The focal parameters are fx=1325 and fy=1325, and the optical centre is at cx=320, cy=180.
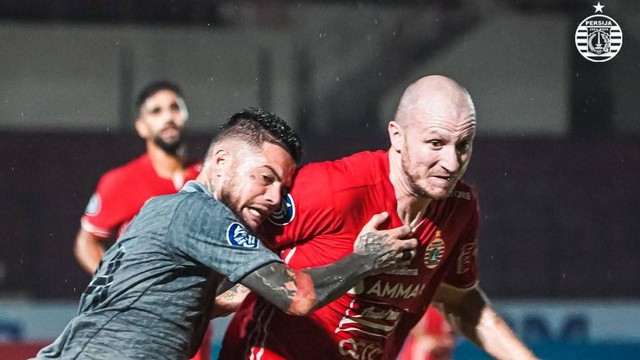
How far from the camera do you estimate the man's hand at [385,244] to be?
3.60 m

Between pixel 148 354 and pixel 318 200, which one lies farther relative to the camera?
pixel 318 200

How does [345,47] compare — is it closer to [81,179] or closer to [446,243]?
[81,179]

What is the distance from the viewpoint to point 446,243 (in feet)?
13.4

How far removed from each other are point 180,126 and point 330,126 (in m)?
2.81

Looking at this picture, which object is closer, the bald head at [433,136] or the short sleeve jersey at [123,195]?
the bald head at [433,136]

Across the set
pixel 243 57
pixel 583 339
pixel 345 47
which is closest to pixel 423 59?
pixel 345 47

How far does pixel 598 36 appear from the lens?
30.9ft

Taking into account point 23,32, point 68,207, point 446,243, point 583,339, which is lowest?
point 583,339

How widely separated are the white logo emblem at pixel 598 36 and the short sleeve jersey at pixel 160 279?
21.2 feet

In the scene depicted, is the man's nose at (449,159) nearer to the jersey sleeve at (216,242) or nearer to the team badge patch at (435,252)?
the team badge patch at (435,252)

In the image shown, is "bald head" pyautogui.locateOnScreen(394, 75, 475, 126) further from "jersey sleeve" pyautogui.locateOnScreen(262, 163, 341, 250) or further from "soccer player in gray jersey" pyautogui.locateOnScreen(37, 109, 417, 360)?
"soccer player in gray jersey" pyautogui.locateOnScreen(37, 109, 417, 360)

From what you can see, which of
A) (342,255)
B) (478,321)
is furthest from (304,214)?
(478,321)

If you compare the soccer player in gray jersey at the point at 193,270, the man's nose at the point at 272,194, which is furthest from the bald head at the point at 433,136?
the man's nose at the point at 272,194

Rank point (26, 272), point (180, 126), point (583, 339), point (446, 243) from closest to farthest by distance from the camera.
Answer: point (446, 243)
point (180, 126)
point (583, 339)
point (26, 272)
